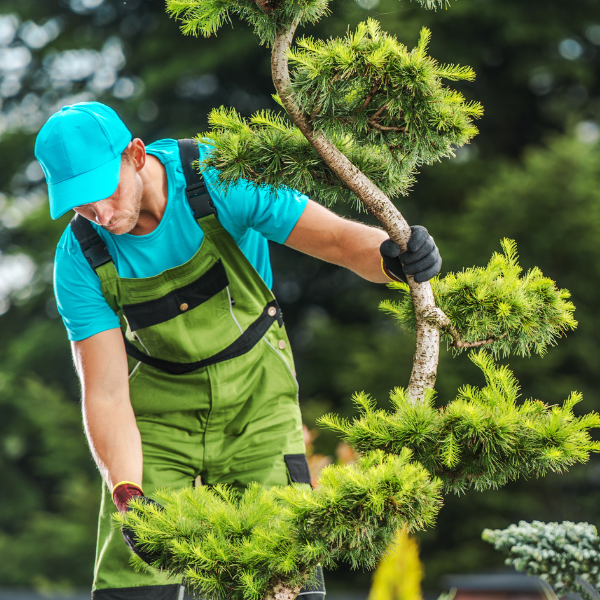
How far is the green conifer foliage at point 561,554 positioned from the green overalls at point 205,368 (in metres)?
0.48

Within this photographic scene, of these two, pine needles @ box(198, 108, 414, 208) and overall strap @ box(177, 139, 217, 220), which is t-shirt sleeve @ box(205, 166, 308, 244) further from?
pine needles @ box(198, 108, 414, 208)

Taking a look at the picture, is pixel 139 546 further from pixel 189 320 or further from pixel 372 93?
pixel 372 93

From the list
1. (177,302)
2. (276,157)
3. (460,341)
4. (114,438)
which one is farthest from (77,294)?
(460,341)

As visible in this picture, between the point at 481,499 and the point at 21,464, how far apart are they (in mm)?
4319

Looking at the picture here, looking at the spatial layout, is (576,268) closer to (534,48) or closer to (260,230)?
(534,48)

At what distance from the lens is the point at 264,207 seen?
60.4 inches

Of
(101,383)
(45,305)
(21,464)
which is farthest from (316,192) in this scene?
(21,464)

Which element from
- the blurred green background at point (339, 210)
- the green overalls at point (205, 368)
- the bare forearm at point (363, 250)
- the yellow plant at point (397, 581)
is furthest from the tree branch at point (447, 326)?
the blurred green background at point (339, 210)

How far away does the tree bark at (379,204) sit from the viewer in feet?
3.87

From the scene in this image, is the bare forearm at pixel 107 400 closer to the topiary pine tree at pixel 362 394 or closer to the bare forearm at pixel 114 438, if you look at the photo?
the bare forearm at pixel 114 438

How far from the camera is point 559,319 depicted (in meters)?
1.34

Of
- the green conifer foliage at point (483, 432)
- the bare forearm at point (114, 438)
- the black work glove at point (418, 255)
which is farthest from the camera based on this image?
the bare forearm at point (114, 438)

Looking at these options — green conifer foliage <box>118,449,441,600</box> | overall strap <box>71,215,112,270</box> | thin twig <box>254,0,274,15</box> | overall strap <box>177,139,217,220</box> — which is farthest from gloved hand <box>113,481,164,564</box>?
thin twig <box>254,0,274,15</box>

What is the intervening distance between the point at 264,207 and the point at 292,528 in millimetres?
729
